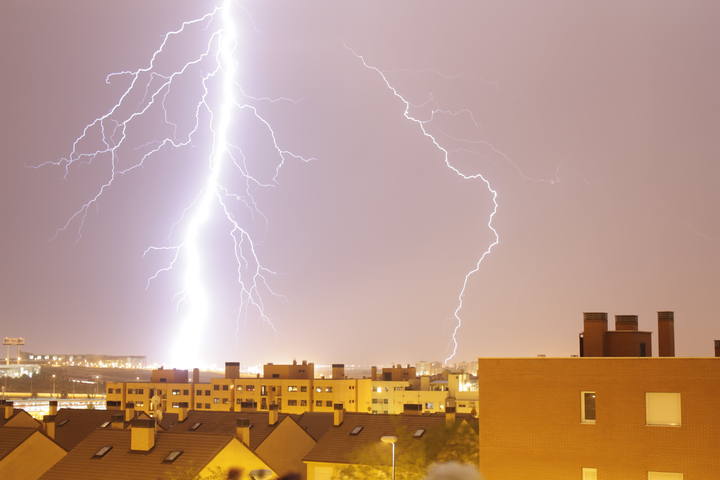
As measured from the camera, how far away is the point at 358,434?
2541cm

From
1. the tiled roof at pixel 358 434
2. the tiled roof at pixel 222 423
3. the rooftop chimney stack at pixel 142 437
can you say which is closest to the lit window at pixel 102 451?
the rooftop chimney stack at pixel 142 437

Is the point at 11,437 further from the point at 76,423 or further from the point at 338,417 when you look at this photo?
the point at 338,417

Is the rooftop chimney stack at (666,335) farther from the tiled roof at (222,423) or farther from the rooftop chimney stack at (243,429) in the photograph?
the tiled roof at (222,423)

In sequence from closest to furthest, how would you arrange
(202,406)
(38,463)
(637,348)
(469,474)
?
(469,474)
(637,348)
(38,463)
(202,406)

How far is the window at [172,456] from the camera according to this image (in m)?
20.6

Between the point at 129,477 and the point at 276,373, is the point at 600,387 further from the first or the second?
the point at 276,373

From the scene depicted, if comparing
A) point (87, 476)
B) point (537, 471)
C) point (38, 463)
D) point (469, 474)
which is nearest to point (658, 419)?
point (537, 471)

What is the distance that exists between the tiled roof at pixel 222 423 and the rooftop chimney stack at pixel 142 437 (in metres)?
5.67

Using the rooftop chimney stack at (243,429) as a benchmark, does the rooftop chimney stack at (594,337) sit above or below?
above

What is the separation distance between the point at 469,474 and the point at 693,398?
463 inches

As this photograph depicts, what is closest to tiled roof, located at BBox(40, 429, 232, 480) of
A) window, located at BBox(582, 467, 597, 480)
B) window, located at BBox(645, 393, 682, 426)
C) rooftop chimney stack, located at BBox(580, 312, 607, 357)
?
rooftop chimney stack, located at BBox(580, 312, 607, 357)

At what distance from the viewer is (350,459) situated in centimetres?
2300

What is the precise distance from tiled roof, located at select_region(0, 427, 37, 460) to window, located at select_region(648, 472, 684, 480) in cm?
1675

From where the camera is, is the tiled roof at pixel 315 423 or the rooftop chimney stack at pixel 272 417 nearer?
the rooftop chimney stack at pixel 272 417
